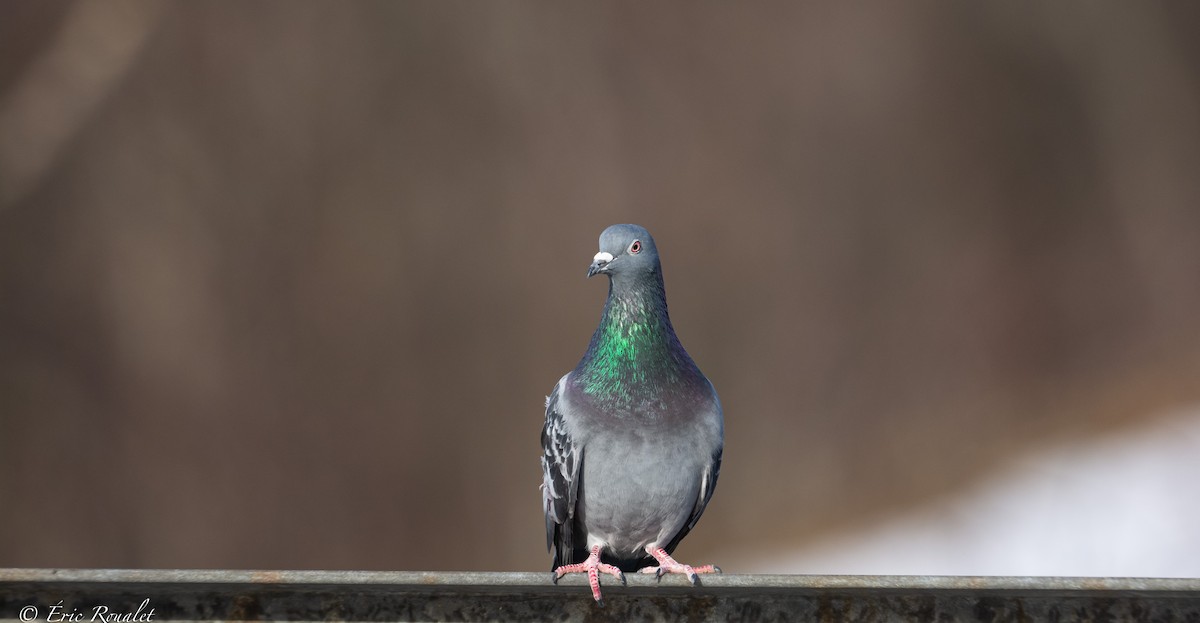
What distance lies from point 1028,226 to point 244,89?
186 inches

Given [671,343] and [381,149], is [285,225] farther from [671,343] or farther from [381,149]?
[671,343]

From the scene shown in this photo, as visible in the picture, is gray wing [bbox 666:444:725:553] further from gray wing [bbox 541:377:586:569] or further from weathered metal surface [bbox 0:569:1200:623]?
weathered metal surface [bbox 0:569:1200:623]

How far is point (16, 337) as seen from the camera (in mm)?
6117

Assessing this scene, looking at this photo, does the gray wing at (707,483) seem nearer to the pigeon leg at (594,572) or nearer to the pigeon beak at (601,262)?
the pigeon leg at (594,572)

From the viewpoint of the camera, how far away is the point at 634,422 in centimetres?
307

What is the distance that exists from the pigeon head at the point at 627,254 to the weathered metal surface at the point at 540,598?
1.09 m

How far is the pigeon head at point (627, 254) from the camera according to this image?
309 cm

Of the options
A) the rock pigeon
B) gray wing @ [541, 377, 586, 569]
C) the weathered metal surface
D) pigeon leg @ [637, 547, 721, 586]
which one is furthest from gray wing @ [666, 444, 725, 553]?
the weathered metal surface

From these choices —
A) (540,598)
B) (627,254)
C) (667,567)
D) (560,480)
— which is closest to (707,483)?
Result: (667,567)

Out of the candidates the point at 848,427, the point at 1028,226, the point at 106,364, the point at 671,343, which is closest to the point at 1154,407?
the point at 1028,226

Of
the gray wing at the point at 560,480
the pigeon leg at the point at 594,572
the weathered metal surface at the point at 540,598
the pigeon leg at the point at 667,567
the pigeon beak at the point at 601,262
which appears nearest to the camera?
the weathered metal surface at the point at 540,598

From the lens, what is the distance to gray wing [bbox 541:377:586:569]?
318 cm

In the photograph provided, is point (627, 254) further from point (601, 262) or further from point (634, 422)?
point (634, 422)

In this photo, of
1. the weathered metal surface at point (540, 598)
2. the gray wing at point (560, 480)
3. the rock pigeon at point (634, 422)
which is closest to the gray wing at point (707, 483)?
the rock pigeon at point (634, 422)
